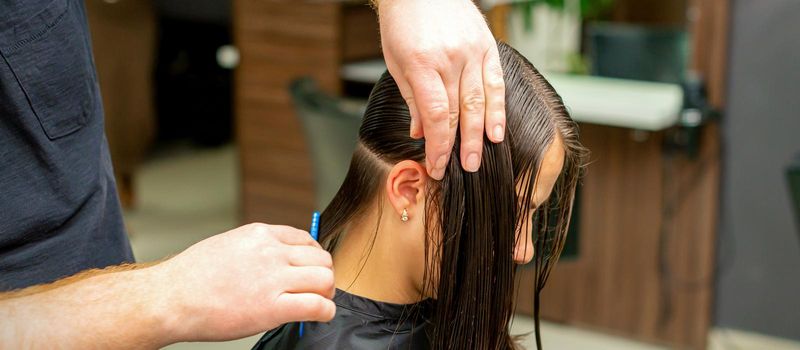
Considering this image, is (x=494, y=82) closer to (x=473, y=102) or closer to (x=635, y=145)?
(x=473, y=102)

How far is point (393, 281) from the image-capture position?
1.22m

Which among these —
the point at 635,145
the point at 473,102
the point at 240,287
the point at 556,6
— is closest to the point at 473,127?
the point at 473,102

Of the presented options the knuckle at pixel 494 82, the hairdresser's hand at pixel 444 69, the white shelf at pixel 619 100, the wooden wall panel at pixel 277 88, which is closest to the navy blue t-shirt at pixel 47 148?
the hairdresser's hand at pixel 444 69

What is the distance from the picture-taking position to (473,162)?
3.30 feet

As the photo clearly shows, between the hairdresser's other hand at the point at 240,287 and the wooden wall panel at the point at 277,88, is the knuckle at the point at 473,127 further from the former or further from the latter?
the wooden wall panel at the point at 277,88

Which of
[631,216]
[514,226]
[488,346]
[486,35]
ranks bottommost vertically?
[631,216]

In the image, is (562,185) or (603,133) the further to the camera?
(603,133)

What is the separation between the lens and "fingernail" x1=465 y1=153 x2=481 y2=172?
997mm

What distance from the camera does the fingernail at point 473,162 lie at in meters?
1.00

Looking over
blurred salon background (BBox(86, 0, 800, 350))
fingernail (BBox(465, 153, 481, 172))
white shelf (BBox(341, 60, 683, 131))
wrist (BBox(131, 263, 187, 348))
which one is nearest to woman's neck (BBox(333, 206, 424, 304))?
fingernail (BBox(465, 153, 481, 172))

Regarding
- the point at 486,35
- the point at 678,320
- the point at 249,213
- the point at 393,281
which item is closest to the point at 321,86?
the point at 249,213

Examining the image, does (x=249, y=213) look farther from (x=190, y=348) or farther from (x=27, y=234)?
(x=27, y=234)

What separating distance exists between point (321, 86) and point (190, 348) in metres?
1.09

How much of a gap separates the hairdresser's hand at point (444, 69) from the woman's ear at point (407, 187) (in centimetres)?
10
